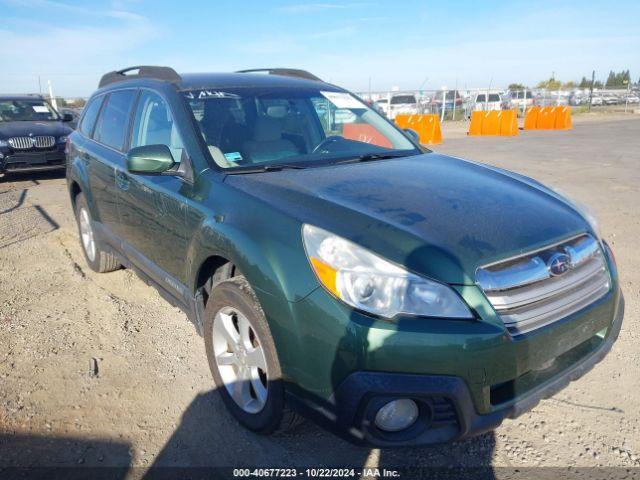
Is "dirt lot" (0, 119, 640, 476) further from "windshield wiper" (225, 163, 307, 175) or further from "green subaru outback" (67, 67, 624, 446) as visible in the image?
"windshield wiper" (225, 163, 307, 175)

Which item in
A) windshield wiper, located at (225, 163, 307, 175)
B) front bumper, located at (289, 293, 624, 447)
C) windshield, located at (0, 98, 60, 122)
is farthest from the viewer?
windshield, located at (0, 98, 60, 122)

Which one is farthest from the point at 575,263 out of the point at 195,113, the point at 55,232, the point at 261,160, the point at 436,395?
the point at 55,232

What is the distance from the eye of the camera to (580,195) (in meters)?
7.58

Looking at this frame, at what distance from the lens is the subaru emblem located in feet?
7.24

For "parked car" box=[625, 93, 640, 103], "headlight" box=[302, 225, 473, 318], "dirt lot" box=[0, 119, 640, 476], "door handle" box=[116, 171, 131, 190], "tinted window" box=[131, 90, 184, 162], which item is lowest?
"dirt lot" box=[0, 119, 640, 476]

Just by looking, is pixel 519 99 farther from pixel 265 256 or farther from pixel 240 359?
pixel 265 256

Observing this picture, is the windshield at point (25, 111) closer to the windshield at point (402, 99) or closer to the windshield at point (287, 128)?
the windshield at point (287, 128)

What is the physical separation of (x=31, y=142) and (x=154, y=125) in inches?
297

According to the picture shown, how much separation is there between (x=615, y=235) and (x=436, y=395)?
180 inches

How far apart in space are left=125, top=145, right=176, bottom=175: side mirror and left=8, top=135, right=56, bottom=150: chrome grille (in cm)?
804

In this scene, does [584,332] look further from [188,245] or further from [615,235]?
[615,235]

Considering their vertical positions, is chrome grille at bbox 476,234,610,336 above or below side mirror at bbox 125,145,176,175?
below

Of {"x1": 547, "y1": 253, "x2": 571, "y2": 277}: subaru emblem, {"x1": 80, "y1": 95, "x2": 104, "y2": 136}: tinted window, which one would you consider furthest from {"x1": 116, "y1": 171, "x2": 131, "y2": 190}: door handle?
{"x1": 547, "y1": 253, "x2": 571, "y2": 277}: subaru emblem

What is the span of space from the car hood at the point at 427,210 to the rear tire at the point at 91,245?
2.47 metres
